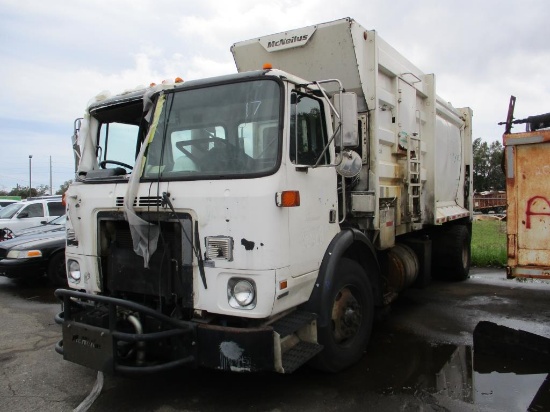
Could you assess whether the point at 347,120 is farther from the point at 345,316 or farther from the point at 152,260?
the point at 152,260

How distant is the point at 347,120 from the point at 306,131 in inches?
13.6

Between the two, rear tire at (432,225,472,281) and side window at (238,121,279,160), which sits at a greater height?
side window at (238,121,279,160)

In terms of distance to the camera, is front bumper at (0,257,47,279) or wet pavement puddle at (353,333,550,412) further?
front bumper at (0,257,47,279)

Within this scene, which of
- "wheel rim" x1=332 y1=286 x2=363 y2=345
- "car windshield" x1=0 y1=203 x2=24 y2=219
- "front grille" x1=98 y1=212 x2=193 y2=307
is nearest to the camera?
"front grille" x1=98 y1=212 x2=193 y2=307

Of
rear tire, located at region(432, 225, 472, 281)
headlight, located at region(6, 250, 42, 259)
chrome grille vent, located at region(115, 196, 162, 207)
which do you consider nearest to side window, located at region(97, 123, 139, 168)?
chrome grille vent, located at region(115, 196, 162, 207)

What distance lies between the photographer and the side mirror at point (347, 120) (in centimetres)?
367

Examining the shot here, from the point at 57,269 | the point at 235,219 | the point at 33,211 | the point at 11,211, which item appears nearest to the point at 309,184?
the point at 235,219

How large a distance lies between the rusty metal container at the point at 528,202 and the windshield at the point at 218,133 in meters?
2.12

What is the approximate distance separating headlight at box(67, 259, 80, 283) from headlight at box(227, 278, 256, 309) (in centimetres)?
162

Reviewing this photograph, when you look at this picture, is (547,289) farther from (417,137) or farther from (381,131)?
(381,131)

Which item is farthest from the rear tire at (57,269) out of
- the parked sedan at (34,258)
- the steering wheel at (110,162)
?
the steering wheel at (110,162)

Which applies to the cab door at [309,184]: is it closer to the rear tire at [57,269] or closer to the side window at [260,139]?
the side window at [260,139]

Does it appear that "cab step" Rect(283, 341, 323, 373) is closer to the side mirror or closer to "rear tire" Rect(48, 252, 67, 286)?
the side mirror

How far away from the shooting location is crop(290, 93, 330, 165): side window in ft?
11.5
